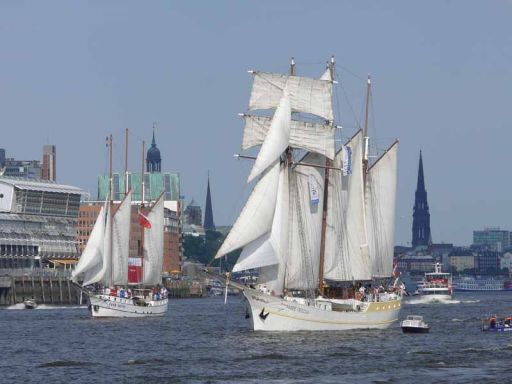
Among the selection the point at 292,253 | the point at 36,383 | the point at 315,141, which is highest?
the point at 315,141

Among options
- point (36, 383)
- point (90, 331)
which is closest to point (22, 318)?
point (90, 331)

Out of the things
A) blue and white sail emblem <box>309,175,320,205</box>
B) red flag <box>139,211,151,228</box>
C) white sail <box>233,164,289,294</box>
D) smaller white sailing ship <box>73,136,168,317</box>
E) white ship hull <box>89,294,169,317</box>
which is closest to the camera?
white sail <box>233,164,289,294</box>

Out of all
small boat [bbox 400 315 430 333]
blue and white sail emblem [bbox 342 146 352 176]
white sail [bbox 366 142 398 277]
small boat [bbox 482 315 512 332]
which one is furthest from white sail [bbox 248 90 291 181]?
small boat [bbox 482 315 512 332]

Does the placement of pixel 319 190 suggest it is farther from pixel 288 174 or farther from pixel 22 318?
pixel 22 318

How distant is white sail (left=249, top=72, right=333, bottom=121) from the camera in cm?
11719

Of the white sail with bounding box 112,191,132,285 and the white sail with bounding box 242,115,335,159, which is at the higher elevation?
the white sail with bounding box 242,115,335,159

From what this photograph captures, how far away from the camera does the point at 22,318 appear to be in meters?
167

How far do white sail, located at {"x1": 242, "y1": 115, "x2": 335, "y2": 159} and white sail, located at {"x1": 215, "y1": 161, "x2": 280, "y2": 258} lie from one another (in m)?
4.63

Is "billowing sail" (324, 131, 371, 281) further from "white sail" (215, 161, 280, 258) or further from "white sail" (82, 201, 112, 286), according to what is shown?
"white sail" (82, 201, 112, 286)

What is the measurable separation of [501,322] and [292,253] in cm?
2000

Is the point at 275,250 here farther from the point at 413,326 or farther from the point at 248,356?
the point at 248,356

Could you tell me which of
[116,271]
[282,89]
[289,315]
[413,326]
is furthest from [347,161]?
[116,271]

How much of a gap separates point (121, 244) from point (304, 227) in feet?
173

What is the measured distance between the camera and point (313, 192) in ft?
389
